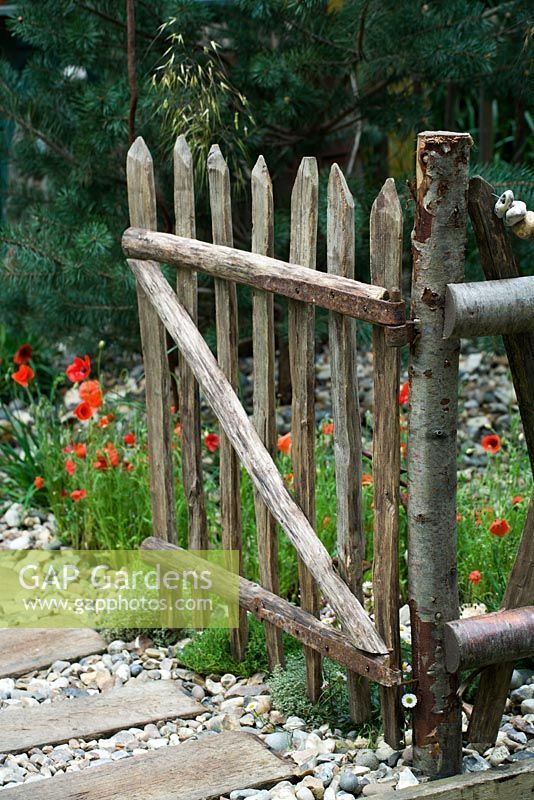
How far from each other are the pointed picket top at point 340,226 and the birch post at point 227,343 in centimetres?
50

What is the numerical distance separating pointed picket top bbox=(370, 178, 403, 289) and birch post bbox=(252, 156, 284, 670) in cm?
47

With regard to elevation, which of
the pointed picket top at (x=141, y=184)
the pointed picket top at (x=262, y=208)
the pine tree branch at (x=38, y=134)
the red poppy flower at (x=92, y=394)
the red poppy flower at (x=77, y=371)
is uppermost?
the pine tree branch at (x=38, y=134)

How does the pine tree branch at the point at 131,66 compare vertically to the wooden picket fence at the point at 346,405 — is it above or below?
above

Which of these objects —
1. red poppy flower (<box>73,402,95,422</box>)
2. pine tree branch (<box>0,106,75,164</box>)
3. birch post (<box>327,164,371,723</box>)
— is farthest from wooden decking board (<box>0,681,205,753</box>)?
pine tree branch (<box>0,106,75,164</box>)

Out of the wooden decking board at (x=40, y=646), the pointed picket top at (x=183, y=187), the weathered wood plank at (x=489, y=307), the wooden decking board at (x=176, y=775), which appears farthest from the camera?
the wooden decking board at (x=40, y=646)

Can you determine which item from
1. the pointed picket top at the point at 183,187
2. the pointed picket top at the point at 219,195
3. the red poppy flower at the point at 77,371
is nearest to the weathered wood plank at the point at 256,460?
the pointed picket top at the point at 183,187

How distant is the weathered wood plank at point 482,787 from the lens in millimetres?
2562

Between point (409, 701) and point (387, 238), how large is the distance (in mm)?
1143

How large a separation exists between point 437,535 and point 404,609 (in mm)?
1178

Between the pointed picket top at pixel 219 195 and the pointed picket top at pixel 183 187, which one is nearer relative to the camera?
the pointed picket top at pixel 219 195

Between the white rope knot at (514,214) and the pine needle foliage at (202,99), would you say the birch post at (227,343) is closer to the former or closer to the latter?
the white rope knot at (514,214)

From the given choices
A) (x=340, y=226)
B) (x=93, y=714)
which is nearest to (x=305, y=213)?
(x=340, y=226)

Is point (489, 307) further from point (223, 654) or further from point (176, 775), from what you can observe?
point (223, 654)

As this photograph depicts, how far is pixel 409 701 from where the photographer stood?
268 cm
